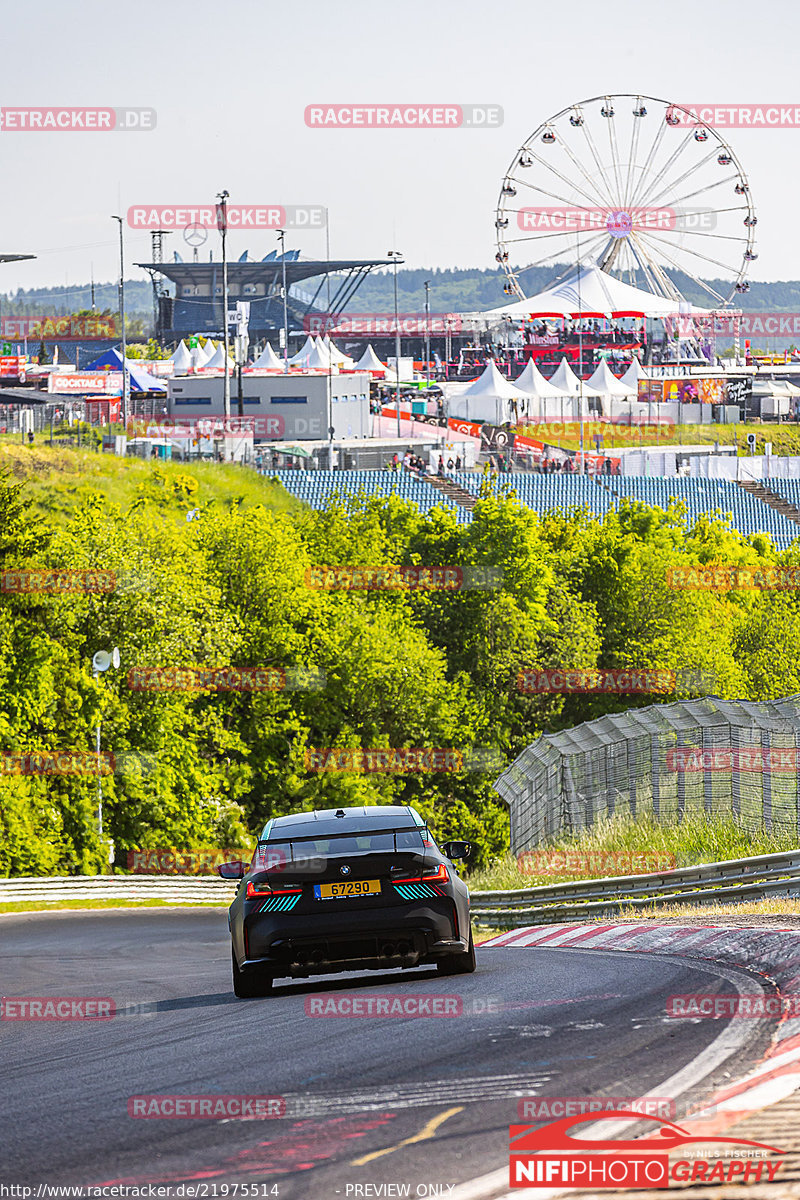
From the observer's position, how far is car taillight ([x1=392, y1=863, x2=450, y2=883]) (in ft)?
32.5

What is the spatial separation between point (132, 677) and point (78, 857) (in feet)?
16.5

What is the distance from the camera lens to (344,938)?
976 centimetres

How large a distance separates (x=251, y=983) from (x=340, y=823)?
1.19m

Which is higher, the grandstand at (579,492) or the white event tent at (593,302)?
the white event tent at (593,302)

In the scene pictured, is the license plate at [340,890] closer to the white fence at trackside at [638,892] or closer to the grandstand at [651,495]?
the white fence at trackside at [638,892]

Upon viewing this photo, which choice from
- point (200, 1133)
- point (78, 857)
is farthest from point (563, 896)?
point (78, 857)

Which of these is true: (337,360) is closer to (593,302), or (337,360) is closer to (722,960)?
(593,302)

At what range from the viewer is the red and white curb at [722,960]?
18.3ft

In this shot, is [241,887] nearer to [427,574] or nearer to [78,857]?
[78,857]

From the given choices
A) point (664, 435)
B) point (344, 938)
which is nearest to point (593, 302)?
point (664, 435)

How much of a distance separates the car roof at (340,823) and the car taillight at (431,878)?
1.48 feet

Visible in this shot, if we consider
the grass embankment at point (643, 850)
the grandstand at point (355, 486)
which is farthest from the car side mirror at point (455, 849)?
the grandstand at point (355, 486)

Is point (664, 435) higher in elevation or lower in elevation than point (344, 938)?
higher

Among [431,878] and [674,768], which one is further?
[674,768]
